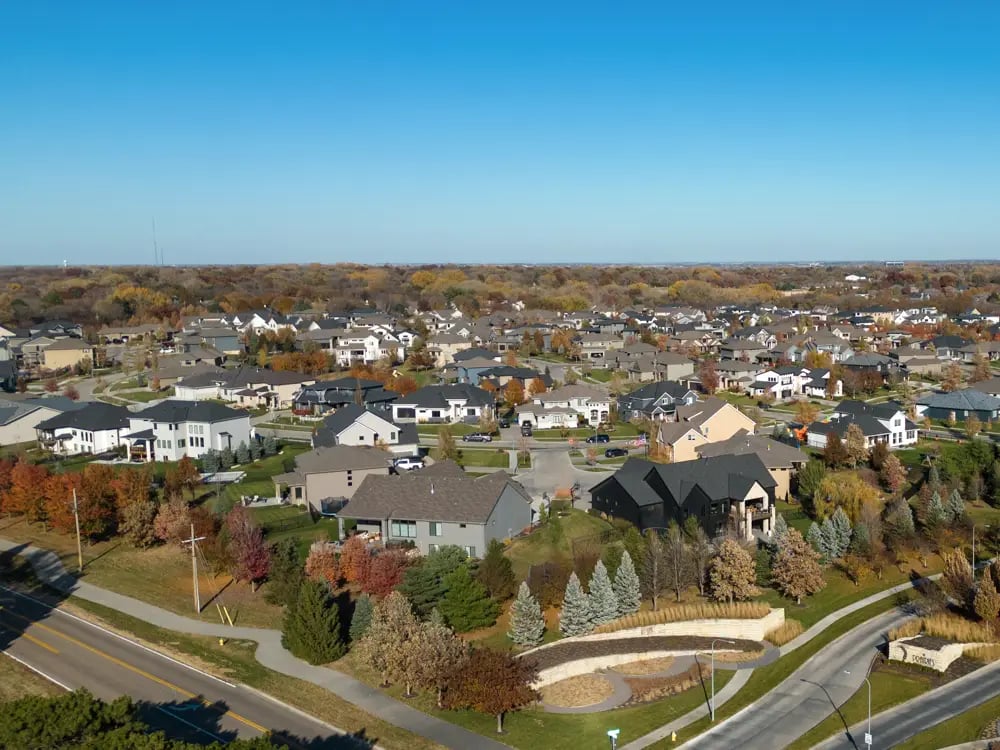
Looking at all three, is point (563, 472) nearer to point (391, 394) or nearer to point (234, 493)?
point (234, 493)

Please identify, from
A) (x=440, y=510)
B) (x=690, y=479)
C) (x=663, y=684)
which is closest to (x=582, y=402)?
(x=690, y=479)

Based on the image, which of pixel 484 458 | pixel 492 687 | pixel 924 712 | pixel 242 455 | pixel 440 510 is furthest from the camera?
pixel 484 458

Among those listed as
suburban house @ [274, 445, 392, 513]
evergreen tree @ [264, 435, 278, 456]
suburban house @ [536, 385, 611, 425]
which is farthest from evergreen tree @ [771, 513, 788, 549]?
evergreen tree @ [264, 435, 278, 456]

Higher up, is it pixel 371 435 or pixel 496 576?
pixel 371 435

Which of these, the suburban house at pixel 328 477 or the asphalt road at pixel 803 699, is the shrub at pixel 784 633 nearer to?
the asphalt road at pixel 803 699

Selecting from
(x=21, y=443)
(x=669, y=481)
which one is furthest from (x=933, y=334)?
(x=21, y=443)

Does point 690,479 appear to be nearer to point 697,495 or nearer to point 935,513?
point 697,495
